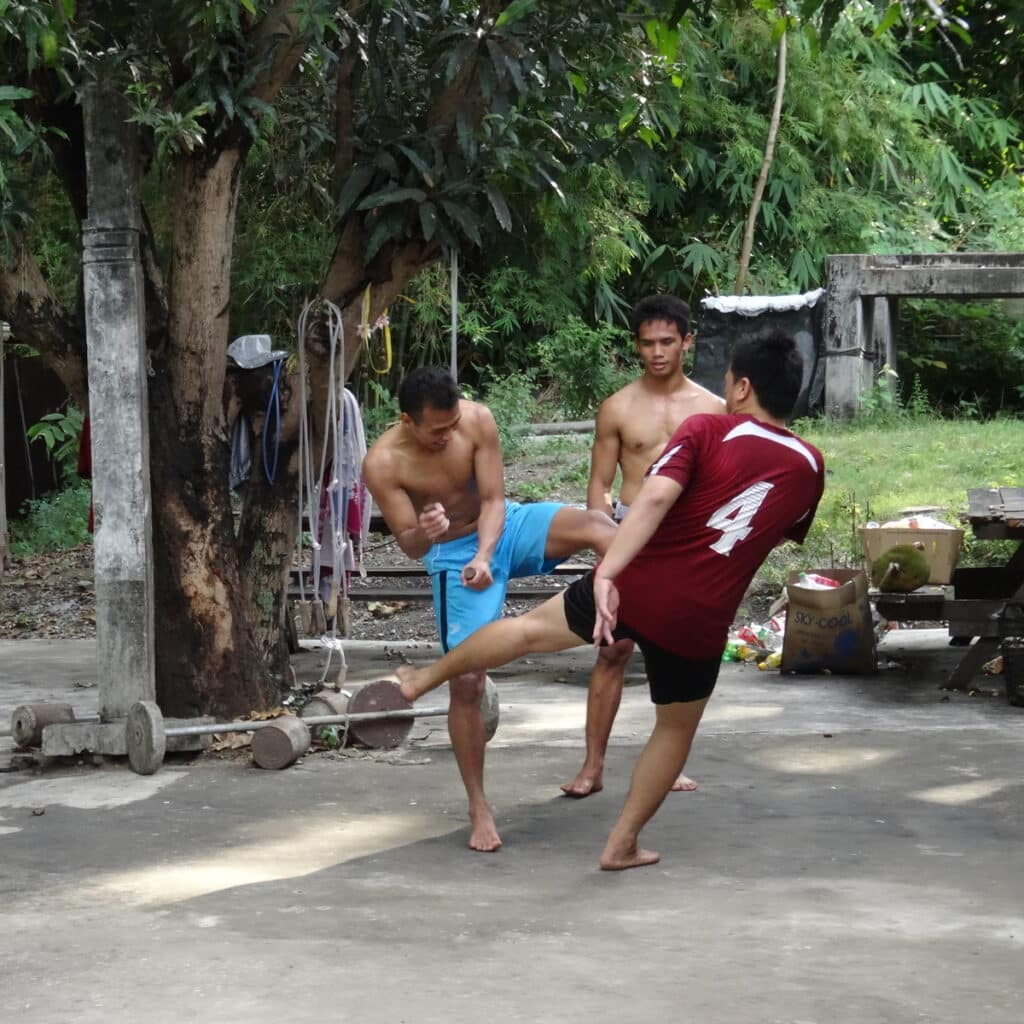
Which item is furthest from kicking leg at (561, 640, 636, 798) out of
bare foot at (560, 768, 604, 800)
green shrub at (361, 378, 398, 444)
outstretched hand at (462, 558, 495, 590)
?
green shrub at (361, 378, 398, 444)

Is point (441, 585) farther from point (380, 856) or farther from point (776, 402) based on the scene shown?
point (776, 402)

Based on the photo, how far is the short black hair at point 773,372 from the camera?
476 cm

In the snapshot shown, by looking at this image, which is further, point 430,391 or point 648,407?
point 648,407

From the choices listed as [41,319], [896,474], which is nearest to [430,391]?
[41,319]

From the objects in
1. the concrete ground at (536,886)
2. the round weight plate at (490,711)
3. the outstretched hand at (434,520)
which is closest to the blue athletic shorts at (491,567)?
the outstretched hand at (434,520)

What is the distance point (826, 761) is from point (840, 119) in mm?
12766

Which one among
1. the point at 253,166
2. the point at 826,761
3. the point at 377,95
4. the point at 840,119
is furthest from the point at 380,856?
the point at 840,119

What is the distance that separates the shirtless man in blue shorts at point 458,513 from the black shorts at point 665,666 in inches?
31.4

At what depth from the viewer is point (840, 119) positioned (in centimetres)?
1795

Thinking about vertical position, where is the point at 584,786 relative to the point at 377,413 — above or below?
below

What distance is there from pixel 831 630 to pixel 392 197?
142 inches

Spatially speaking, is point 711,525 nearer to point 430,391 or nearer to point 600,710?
point 430,391

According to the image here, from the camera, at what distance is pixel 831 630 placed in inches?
343

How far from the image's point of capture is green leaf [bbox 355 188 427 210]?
6646 millimetres
